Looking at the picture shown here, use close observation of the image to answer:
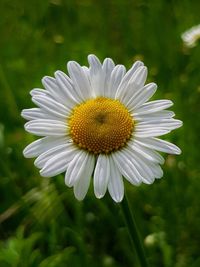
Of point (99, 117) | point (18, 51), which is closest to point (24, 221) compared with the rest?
point (99, 117)

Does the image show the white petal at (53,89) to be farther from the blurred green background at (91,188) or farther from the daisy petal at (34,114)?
the blurred green background at (91,188)

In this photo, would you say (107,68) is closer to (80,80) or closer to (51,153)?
(80,80)

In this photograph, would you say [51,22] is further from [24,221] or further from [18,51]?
[24,221]

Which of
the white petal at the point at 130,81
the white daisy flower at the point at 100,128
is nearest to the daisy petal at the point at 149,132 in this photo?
the white daisy flower at the point at 100,128

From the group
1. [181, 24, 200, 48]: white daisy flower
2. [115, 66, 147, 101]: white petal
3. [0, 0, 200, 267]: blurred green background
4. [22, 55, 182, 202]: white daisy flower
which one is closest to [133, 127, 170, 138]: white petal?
[22, 55, 182, 202]: white daisy flower

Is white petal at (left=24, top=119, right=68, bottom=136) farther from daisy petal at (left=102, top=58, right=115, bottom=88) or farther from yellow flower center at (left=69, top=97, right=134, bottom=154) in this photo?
daisy petal at (left=102, top=58, right=115, bottom=88)
